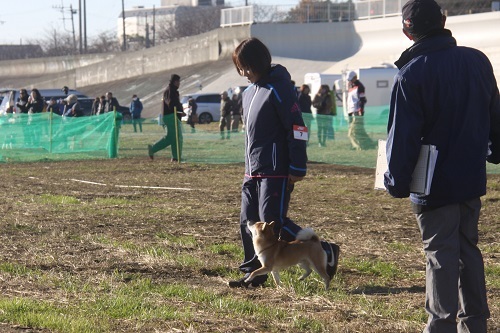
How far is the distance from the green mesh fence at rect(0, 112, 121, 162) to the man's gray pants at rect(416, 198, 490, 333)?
17.1m

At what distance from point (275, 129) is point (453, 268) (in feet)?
7.36

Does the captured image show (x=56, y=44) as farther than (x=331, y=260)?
Yes

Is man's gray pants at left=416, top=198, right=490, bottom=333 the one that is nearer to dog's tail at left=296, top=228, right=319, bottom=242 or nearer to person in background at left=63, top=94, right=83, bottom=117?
dog's tail at left=296, top=228, right=319, bottom=242

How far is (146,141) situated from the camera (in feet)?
75.4


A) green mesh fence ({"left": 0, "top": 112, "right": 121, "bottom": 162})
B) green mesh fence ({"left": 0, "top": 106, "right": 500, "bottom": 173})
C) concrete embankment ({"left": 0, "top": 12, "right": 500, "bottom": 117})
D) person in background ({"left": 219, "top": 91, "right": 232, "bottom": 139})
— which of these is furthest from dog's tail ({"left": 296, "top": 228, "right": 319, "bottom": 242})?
concrete embankment ({"left": 0, "top": 12, "right": 500, "bottom": 117})

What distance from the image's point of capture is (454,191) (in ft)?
15.4

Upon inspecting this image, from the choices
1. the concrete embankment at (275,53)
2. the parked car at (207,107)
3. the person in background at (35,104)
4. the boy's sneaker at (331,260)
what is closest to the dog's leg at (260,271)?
the boy's sneaker at (331,260)

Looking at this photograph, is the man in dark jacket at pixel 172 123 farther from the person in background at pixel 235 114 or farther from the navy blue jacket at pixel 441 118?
the navy blue jacket at pixel 441 118

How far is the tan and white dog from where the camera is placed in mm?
6593

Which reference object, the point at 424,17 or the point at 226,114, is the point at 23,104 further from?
the point at 424,17

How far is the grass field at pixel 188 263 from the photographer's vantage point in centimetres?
572

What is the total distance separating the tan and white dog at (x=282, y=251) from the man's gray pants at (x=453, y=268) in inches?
73.3

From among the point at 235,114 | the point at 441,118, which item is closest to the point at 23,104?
the point at 235,114

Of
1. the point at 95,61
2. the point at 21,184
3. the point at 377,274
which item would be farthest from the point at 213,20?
the point at 377,274
